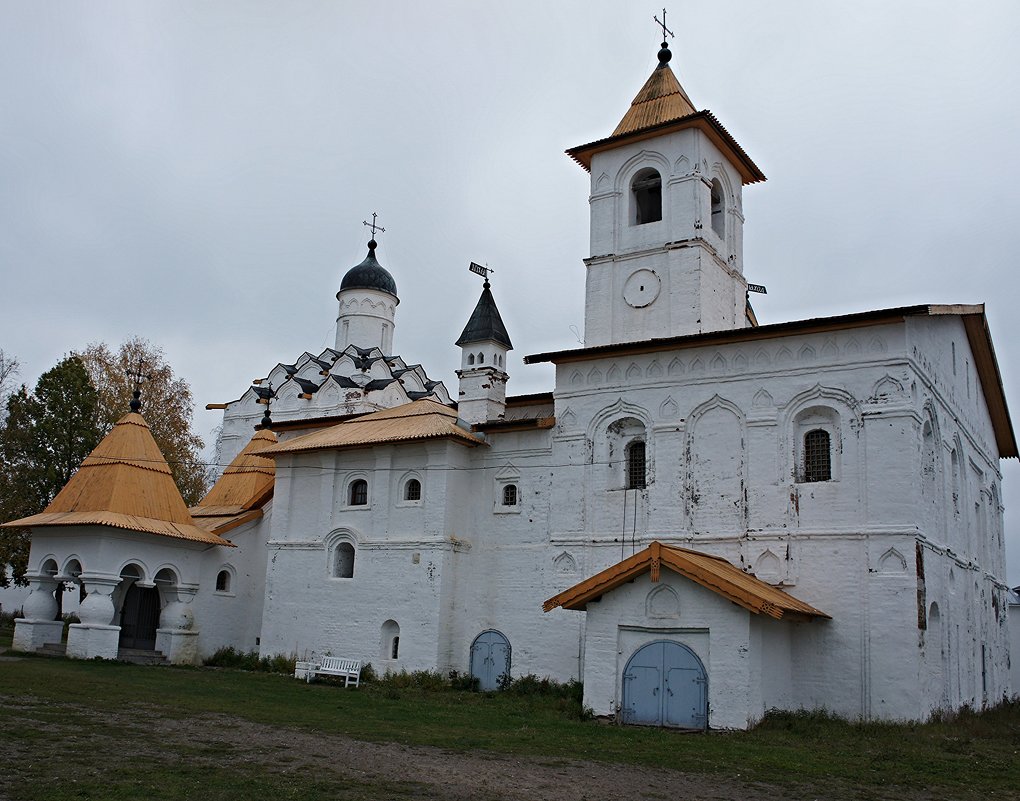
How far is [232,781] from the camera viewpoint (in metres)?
8.31

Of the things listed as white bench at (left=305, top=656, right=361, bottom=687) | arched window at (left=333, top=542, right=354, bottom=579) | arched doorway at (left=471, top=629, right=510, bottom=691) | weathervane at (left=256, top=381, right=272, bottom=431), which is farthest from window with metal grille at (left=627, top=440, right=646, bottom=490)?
weathervane at (left=256, top=381, right=272, bottom=431)

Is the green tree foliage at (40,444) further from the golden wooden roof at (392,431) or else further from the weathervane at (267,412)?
the golden wooden roof at (392,431)

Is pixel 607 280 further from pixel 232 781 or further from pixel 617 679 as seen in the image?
pixel 232 781

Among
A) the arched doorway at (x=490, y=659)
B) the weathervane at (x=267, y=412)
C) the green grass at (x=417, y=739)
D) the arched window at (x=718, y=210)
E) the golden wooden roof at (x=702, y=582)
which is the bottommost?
the green grass at (x=417, y=739)

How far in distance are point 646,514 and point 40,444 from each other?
18.5m

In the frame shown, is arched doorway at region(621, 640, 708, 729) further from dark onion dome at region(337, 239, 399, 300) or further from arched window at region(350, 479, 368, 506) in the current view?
dark onion dome at region(337, 239, 399, 300)

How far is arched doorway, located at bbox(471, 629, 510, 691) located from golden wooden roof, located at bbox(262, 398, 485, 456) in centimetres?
400

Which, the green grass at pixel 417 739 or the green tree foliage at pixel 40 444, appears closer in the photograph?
the green grass at pixel 417 739

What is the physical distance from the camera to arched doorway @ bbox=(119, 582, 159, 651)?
23.2m

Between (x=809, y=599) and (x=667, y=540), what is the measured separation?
9.04 ft

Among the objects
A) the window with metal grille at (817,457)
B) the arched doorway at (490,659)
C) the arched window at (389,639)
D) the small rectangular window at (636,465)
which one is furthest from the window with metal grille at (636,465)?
the arched window at (389,639)

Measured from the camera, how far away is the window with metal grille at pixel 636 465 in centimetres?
1845

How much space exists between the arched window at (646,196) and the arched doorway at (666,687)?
33.1 feet

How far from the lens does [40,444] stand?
27391 mm
